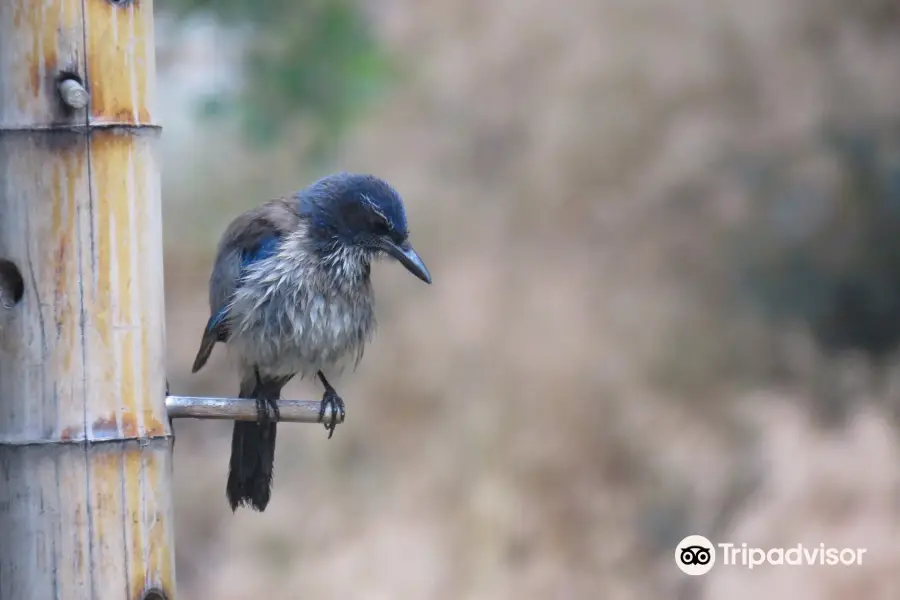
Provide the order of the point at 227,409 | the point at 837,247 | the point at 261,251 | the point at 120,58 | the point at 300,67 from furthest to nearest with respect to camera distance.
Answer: the point at 837,247 → the point at 300,67 → the point at 261,251 → the point at 227,409 → the point at 120,58

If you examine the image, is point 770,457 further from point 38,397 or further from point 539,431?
point 38,397

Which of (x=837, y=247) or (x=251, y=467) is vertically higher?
(x=837, y=247)

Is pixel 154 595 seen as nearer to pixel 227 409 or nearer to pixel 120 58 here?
pixel 227 409

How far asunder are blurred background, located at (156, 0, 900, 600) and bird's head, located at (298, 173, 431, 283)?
422 centimetres

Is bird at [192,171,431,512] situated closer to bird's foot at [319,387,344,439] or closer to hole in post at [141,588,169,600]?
bird's foot at [319,387,344,439]

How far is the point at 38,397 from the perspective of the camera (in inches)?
123

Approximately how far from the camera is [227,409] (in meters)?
3.54

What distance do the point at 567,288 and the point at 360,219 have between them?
19.4ft

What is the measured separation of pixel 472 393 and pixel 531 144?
2.41 meters

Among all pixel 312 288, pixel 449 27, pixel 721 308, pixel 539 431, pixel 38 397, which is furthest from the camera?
pixel 449 27

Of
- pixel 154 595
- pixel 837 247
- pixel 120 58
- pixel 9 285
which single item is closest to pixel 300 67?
pixel 837 247

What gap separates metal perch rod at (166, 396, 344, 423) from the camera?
3359mm

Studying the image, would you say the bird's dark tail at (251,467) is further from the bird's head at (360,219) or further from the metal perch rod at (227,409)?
the metal perch rod at (227,409)

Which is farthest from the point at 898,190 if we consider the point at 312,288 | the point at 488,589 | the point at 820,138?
the point at 312,288
